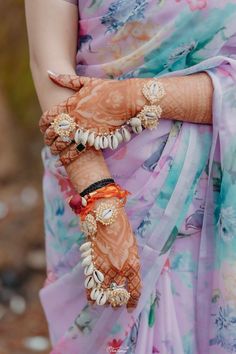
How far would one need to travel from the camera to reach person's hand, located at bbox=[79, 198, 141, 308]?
1175 millimetres

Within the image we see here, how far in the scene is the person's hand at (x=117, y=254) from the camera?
1175 millimetres

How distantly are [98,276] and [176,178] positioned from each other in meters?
0.19

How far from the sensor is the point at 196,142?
4.09ft

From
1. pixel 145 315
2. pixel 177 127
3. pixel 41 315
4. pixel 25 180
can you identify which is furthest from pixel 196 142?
pixel 25 180

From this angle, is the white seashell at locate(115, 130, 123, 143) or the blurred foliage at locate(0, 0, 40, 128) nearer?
the white seashell at locate(115, 130, 123, 143)

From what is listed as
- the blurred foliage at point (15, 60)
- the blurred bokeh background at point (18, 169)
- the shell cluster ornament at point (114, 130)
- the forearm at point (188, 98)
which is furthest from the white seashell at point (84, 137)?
the blurred foliage at point (15, 60)

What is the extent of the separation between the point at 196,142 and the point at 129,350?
341 mm

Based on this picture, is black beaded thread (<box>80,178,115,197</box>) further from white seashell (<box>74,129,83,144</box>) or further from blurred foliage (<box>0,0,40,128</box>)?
blurred foliage (<box>0,0,40,128</box>)

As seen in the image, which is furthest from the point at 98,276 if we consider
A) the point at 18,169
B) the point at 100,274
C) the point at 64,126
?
the point at 18,169

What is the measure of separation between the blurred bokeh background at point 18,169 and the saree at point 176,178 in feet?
4.72

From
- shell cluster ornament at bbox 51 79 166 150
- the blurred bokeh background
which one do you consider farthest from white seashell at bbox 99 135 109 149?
the blurred bokeh background

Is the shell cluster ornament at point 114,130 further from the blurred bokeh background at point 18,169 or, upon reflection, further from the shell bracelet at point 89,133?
the blurred bokeh background at point 18,169

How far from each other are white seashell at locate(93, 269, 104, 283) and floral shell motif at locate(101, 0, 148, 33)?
0.37m

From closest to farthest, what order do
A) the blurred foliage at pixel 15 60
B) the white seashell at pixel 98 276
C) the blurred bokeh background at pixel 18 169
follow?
the white seashell at pixel 98 276 → the blurred bokeh background at pixel 18 169 → the blurred foliage at pixel 15 60
